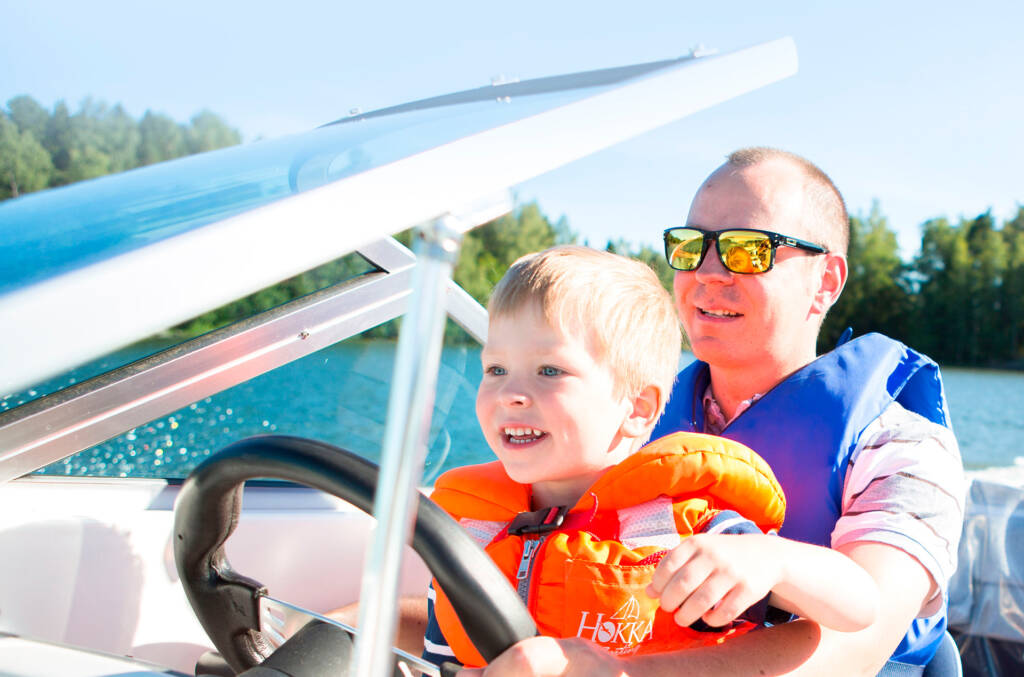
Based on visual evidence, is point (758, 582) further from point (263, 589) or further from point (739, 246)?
point (739, 246)

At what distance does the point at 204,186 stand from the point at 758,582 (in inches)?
30.4

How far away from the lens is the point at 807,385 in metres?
1.55

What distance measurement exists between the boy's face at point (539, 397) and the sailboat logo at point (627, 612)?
0.22m

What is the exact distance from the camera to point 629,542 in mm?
1088

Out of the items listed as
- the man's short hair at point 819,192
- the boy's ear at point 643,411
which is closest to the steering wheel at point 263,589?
the boy's ear at point 643,411

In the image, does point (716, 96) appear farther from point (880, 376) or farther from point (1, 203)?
point (1, 203)

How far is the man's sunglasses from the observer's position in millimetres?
1608

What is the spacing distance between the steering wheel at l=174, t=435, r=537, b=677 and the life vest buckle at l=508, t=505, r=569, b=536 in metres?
0.27

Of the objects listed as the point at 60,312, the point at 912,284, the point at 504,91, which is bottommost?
the point at 912,284

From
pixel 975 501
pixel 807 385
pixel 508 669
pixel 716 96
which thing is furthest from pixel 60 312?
pixel 975 501

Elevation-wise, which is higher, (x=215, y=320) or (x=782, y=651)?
(x=215, y=320)

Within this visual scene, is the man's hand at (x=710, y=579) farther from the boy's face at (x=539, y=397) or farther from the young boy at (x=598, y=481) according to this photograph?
the boy's face at (x=539, y=397)

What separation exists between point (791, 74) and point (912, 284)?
42.8 m

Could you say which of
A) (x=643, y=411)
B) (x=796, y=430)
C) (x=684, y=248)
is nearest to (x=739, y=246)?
(x=684, y=248)
